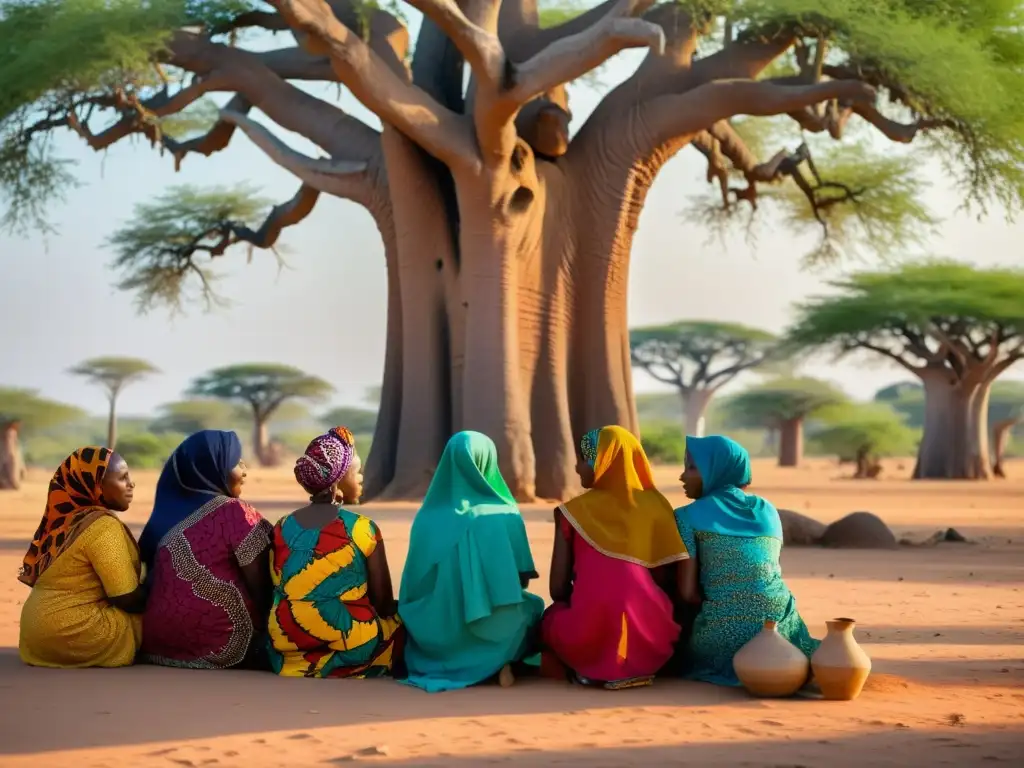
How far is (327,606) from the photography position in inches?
237

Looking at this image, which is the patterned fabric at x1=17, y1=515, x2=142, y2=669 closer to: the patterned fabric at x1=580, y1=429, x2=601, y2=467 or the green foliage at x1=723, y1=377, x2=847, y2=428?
the patterned fabric at x1=580, y1=429, x2=601, y2=467

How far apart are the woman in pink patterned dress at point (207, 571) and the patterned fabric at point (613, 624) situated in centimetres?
134

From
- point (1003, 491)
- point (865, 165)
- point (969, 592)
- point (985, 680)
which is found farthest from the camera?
point (1003, 491)

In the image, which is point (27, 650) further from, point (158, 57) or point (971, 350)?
point (971, 350)

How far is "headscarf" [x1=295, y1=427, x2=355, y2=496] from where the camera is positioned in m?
6.08

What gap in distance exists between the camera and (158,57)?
16672mm

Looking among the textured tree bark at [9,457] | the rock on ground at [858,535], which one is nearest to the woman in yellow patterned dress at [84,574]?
the rock on ground at [858,535]

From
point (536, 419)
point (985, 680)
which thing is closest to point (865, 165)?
point (536, 419)

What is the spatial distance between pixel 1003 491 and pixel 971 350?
7.58m

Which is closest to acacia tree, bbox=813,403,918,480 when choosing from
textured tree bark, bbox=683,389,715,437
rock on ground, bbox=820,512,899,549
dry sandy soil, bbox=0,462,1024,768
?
textured tree bark, bbox=683,389,715,437

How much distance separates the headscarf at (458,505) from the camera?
19.7 ft

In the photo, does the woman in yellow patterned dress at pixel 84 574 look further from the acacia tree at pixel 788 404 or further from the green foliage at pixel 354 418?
the green foliage at pixel 354 418

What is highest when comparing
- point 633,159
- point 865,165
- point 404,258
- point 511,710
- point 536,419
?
point 865,165

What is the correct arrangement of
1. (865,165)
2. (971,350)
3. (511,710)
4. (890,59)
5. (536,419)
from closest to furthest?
(511,710)
(890,59)
(536,419)
(865,165)
(971,350)
